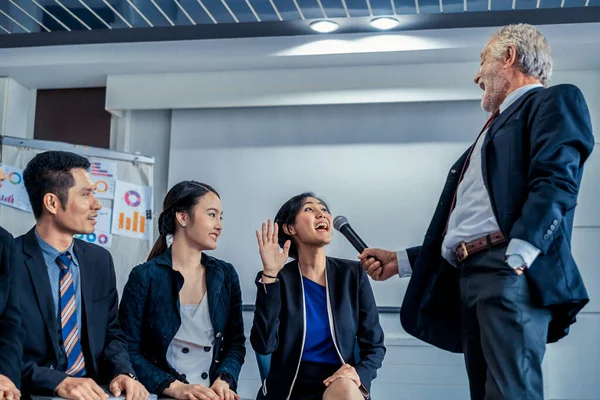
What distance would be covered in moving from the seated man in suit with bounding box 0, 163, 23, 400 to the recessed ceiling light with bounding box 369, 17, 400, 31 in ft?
8.51

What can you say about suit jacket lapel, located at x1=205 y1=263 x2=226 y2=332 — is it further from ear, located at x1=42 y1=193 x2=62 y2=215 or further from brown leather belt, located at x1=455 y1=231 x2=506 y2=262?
brown leather belt, located at x1=455 y1=231 x2=506 y2=262

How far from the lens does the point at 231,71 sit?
5.01 metres

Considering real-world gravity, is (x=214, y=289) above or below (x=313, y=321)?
above

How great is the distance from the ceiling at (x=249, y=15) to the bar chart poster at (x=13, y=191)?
937 millimetres

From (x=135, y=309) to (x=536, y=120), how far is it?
169 centimetres

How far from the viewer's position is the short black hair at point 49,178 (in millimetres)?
2732

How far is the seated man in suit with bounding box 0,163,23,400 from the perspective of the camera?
7.18ft

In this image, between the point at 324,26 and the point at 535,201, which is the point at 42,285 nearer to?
the point at 535,201

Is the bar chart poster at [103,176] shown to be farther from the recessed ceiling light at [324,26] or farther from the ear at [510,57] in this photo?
the ear at [510,57]

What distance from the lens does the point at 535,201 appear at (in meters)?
1.95

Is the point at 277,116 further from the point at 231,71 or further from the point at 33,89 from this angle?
the point at 33,89

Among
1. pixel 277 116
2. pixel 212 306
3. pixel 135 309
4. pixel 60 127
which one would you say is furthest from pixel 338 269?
pixel 60 127

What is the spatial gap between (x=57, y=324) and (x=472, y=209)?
1442 millimetres

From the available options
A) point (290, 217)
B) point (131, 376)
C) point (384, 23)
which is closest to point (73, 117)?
point (384, 23)
